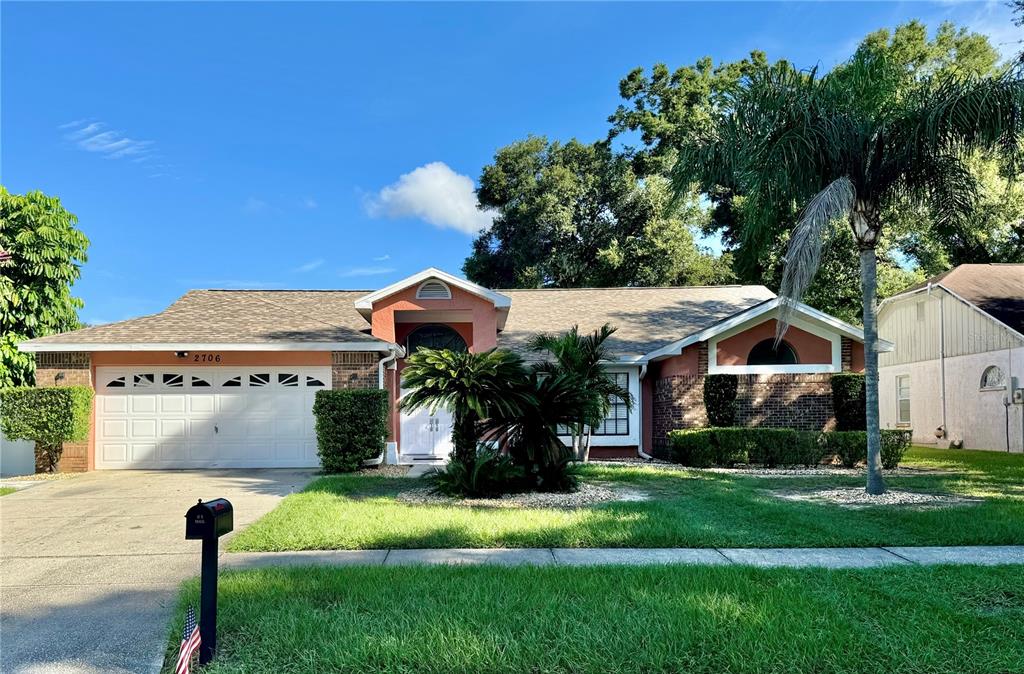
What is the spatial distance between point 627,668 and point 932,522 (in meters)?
6.30

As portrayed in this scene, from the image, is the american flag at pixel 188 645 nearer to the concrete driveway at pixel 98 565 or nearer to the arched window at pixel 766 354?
the concrete driveway at pixel 98 565

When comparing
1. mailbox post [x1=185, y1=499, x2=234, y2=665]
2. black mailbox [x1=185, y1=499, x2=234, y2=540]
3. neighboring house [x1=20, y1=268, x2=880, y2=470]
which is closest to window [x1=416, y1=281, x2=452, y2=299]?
neighboring house [x1=20, y1=268, x2=880, y2=470]

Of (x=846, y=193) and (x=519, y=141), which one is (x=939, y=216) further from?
(x=519, y=141)

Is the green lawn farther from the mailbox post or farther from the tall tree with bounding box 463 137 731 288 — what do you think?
the tall tree with bounding box 463 137 731 288

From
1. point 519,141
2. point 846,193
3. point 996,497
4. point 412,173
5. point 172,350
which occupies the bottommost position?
point 996,497

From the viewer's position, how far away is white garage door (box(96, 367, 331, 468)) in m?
15.0

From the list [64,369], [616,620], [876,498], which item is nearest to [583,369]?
[876,498]

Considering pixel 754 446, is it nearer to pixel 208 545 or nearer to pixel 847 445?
pixel 847 445

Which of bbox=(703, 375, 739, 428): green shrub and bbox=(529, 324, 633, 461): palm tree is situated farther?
bbox=(703, 375, 739, 428): green shrub

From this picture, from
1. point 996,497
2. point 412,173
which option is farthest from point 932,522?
point 412,173

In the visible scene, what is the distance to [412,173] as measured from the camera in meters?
26.6

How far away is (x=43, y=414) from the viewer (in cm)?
1379

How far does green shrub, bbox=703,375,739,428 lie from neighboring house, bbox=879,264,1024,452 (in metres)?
9.76

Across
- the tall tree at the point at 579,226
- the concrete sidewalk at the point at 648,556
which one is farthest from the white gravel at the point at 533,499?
the tall tree at the point at 579,226
